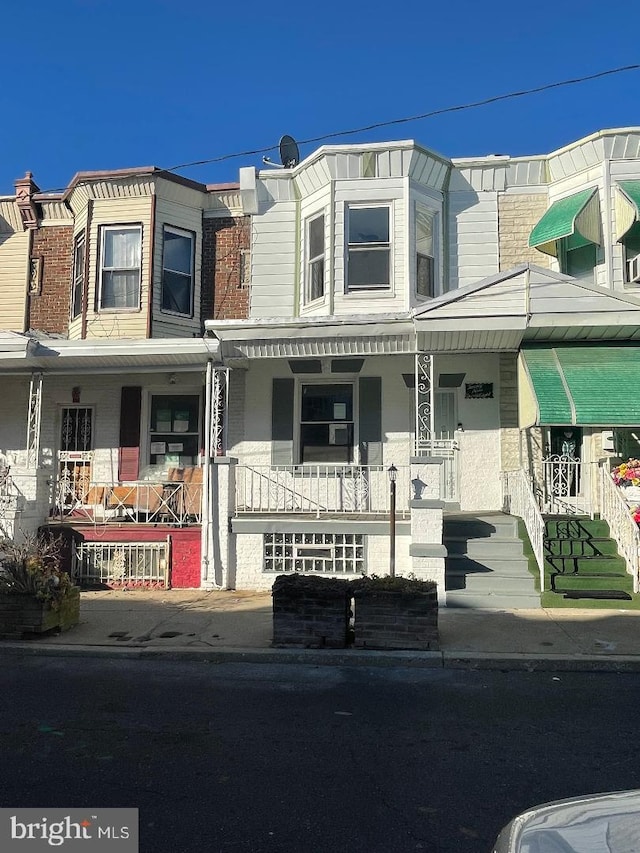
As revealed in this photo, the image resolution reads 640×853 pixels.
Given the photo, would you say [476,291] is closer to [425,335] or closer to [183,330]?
[425,335]

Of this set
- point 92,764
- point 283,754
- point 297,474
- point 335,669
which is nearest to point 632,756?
point 283,754

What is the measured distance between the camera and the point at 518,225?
1238 centimetres

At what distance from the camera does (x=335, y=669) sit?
22.0ft

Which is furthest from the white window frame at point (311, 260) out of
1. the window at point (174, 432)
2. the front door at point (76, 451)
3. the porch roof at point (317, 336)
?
the front door at point (76, 451)

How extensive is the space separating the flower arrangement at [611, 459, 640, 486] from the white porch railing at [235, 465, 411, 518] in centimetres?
311

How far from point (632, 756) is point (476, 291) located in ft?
22.5

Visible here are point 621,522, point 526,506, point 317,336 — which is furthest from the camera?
point 317,336

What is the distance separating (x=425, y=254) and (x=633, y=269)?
3.51 meters

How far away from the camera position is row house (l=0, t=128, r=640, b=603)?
9875 millimetres

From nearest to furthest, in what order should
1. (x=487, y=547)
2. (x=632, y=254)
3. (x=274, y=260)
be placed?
1. (x=487, y=547)
2. (x=632, y=254)
3. (x=274, y=260)

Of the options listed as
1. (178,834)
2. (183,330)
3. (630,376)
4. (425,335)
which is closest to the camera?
(178,834)

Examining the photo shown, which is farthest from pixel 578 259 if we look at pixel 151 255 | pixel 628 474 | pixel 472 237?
pixel 151 255

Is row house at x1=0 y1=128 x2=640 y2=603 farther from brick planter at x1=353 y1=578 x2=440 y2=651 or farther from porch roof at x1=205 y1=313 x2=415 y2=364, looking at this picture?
brick planter at x1=353 y1=578 x2=440 y2=651

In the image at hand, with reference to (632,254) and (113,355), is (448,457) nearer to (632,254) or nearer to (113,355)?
(632,254)
